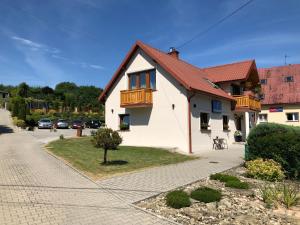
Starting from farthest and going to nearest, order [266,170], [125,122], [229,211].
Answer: [125,122] → [266,170] → [229,211]

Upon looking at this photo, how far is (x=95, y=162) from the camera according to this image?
13477mm

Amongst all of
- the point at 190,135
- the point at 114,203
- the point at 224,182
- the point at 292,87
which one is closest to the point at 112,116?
the point at 190,135

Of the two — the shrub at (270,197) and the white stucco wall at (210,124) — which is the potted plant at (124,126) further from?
the shrub at (270,197)

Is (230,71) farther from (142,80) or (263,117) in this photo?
(263,117)

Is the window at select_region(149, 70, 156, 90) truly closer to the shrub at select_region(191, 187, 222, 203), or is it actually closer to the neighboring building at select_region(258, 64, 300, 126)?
the shrub at select_region(191, 187, 222, 203)

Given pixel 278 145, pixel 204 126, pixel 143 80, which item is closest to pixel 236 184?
pixel 278 145

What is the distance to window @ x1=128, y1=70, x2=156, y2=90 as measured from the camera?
2083 cm

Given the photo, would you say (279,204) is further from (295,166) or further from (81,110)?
(81,110)

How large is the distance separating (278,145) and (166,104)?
933cm

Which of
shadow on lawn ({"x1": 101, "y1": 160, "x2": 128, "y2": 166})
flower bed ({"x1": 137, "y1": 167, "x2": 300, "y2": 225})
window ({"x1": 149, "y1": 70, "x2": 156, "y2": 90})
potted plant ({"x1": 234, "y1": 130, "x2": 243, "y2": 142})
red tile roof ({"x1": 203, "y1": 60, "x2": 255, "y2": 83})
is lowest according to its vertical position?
flower bed ({"x1": 137, "y1": 167, "x2": 300, "y2": 225})

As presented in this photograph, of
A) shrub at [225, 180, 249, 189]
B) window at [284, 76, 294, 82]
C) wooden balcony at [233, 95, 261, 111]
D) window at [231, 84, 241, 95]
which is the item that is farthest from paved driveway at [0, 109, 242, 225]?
window at [284, 76, 294, 82]

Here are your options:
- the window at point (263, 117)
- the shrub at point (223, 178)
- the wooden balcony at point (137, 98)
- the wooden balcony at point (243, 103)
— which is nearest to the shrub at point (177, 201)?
the shrub at point (223, 178)

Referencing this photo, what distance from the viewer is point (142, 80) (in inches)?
845

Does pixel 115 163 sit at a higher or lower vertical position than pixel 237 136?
lower
